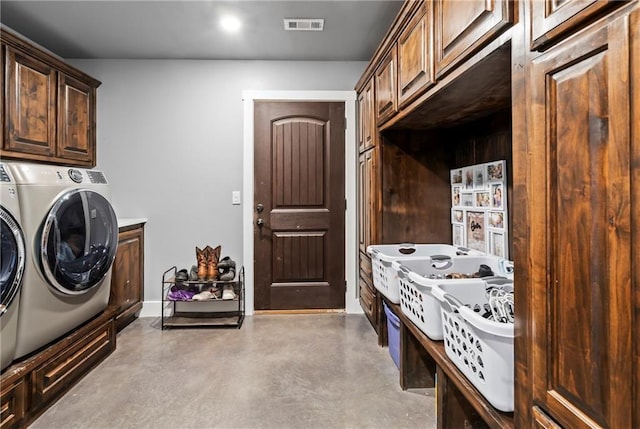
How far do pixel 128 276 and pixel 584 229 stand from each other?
3281 millimetres

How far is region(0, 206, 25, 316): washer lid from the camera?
162 cm

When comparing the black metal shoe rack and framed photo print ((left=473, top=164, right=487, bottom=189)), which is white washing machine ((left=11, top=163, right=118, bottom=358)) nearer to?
the black metal shoe rack

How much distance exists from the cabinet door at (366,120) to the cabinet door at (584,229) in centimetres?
191

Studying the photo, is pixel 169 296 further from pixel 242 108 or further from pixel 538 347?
pixel 538 347

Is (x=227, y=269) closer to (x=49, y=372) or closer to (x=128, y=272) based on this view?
(x=128, y=272)

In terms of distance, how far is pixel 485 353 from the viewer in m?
1.09

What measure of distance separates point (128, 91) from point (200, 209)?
1295mm

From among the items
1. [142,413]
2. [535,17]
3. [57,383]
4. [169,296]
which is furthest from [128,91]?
[535,17]

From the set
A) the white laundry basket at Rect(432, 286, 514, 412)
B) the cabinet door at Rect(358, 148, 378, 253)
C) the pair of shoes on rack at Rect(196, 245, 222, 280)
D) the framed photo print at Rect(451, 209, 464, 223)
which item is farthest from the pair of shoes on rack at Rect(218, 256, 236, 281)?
the white laundry basket at Rect(432, 286, 514, 412)

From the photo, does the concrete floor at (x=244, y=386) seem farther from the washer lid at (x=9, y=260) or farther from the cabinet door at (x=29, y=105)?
the cabinet door at (x=29, y=105)

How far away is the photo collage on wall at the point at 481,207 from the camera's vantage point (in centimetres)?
202

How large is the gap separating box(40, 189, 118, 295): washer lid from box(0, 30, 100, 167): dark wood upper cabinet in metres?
0.82

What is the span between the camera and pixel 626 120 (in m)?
0.66

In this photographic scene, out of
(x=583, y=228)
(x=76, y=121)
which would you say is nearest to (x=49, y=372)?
(x=76, y=121)
